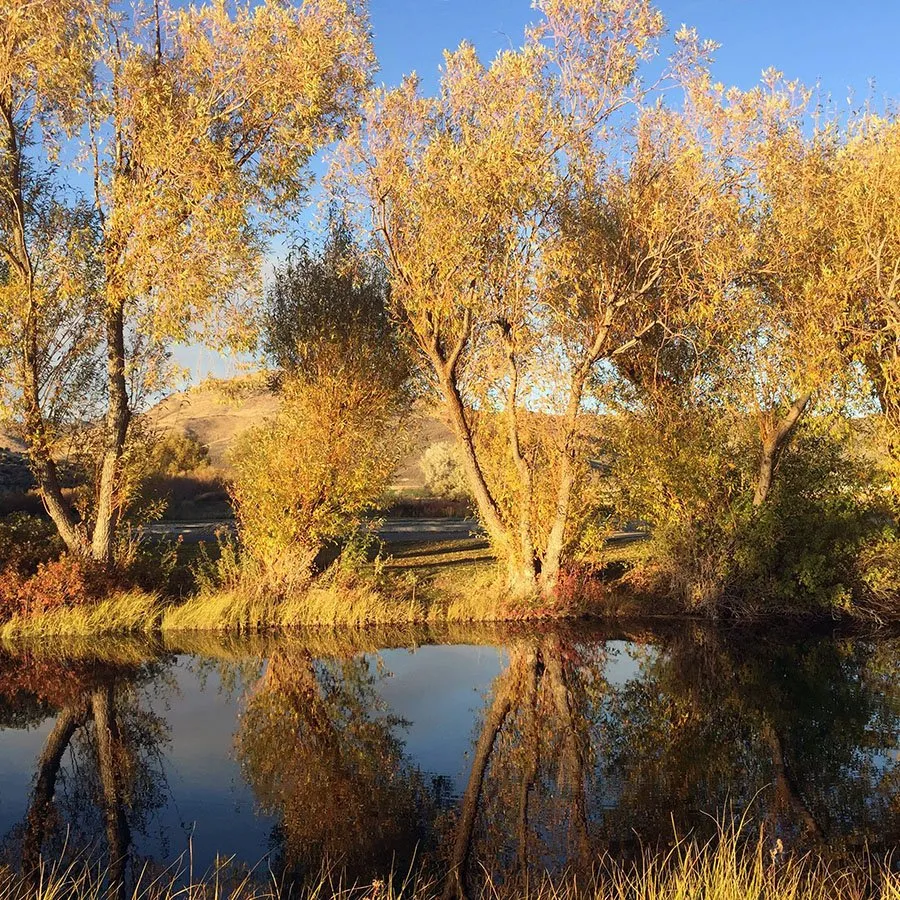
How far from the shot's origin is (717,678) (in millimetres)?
13984

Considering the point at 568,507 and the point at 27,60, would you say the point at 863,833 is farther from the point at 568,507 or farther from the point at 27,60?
the point at 27,60

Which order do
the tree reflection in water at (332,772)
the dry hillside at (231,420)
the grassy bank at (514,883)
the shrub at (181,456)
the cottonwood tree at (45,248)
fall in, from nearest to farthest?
the grassy bank at (514,883), the tree reflection in water at (332,772), the cottonwood tree at (45,248), the dry hillside at (231,420), the shrub at (181,456)

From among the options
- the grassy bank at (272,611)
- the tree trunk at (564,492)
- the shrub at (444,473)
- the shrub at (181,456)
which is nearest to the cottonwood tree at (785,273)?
the tree trunk at (564,492)

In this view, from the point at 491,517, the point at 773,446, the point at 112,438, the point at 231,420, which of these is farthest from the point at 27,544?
the point at 231,420

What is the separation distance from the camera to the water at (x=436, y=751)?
7.84 metres

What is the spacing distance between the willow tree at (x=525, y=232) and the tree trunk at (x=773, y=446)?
3.49 m

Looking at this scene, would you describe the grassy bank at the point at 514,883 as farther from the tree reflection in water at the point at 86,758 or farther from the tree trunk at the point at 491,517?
the tree trunk at the point at 491,517

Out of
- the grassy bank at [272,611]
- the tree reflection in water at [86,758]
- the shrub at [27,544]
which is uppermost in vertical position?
the shrub at [27,544]

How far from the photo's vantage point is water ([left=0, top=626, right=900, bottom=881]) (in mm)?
7840

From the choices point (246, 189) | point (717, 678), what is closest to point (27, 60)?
point (246, 189)

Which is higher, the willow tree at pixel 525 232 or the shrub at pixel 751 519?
the willow tree at pixel 525 232

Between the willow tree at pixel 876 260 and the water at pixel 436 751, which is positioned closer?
the water at pixel 436 751

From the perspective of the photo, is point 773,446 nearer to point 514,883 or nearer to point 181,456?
point 514,883

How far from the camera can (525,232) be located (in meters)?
16.7
